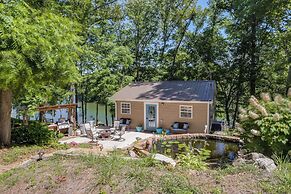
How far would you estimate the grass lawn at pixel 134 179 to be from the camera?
448cm

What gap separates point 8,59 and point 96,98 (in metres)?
15.0

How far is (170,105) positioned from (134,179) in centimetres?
1179

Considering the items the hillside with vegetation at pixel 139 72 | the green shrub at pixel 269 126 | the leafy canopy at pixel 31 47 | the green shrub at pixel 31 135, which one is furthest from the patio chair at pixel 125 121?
the green shrub at pixel 269 126

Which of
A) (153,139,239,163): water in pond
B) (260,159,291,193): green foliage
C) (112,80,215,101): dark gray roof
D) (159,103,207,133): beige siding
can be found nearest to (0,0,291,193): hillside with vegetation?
(260,159,291,193): green foliage

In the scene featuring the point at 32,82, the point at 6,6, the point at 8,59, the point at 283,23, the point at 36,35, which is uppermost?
the point at 283,23

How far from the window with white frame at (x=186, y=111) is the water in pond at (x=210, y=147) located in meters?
3.07

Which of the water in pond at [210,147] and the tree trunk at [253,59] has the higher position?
the tree trunk at [253,59]

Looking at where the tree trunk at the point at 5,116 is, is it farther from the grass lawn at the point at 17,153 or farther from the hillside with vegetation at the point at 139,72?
the grass lawn at the point at 17,153

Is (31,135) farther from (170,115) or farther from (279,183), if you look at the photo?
(279,183)

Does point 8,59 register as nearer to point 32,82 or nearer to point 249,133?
point 32,82

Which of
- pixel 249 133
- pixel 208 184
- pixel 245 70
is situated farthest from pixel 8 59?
pixel 245 70

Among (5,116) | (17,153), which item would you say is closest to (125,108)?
(5,116)

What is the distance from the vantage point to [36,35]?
8266 millimetres

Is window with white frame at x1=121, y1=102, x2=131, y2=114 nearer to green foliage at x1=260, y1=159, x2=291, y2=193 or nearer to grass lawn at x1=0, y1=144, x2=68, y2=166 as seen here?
grass lawn at x1=0, y1=144, x2=68, y2=166
